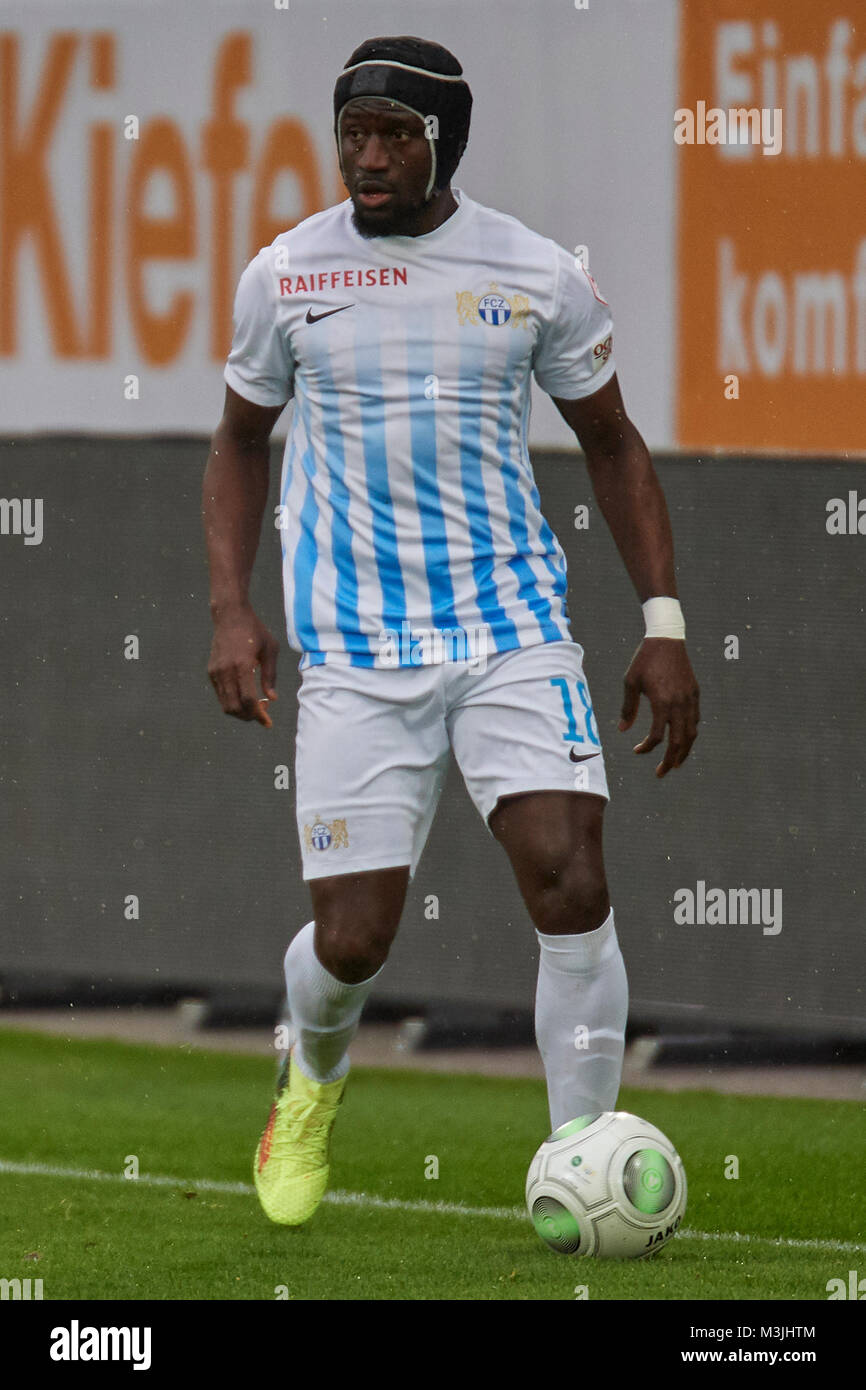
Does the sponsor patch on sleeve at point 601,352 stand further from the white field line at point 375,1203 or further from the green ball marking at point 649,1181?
the white field line at point 375,1203

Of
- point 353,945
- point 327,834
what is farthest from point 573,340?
point 353,945

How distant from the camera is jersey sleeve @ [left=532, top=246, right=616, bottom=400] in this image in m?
4.51

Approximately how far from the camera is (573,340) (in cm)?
454

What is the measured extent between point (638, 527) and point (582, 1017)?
36.7 inches

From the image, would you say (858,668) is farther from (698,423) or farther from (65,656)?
(65,656)

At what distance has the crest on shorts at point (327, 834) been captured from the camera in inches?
175

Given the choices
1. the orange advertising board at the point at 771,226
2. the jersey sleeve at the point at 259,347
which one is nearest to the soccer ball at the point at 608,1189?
the jersey sleeve at the point at 259,347

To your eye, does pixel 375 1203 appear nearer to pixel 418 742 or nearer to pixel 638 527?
pixel 418 742

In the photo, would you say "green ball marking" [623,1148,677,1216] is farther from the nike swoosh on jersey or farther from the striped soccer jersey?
the nike swoosh on jersey

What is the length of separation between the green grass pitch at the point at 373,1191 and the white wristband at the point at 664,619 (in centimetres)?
114

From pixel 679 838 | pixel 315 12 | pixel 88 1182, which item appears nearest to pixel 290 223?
pixel 315 12

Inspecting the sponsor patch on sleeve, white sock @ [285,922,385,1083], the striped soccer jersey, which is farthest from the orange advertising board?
white sock @ [285,922,385,1083]

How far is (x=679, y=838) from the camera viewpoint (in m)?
7.31

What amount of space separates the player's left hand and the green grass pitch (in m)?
0.93
